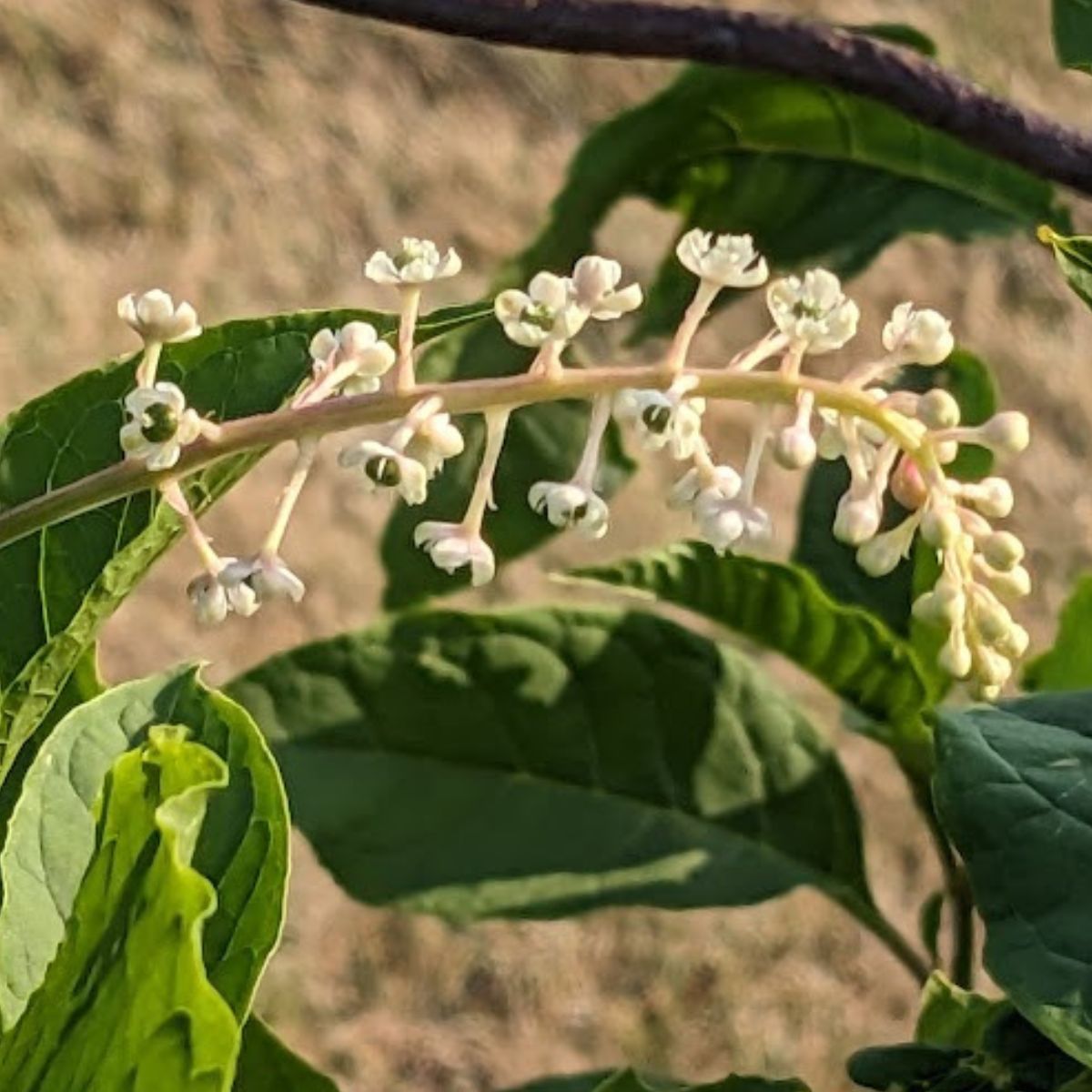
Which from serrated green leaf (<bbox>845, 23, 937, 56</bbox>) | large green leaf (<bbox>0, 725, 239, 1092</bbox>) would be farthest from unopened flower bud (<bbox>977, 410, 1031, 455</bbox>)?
serrated green leaf (<bbox>845, 23, 937, 56</bbox>)

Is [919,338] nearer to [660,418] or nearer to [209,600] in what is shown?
[660,418]

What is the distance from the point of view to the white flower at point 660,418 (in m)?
0.44

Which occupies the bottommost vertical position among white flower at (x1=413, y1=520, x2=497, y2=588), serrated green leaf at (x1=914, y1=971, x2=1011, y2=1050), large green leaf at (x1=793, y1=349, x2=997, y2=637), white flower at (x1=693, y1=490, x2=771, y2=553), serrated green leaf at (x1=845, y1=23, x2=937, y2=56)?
large green leaf at (x1=793, y1=349, x2=997, y2=637)

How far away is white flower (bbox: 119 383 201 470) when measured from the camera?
43 cm

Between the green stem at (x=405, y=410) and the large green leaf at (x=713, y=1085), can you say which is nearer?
the green stem at (x=405, y=410)

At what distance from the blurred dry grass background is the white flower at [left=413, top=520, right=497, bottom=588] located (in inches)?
48.9

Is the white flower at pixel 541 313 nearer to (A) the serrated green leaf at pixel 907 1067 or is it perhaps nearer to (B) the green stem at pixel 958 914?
(A) the serrated green leaf at pixel 907 1067

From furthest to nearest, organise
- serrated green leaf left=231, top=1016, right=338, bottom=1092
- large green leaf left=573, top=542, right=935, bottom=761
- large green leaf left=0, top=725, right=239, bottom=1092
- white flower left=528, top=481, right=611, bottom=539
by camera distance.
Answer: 1. large green leaf left=573, top=542, right=935, bottom=761
2. serrated green leaf left=231, top=1016, right=338, bottom=1092
3. white flower left=528, top=481, right=611, bottom=539
4. large green leaf left=0, top=725, right=239, bottom=1092

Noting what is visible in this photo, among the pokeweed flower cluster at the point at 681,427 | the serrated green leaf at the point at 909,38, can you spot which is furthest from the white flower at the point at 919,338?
the serrated green leaf at the point at 909,38

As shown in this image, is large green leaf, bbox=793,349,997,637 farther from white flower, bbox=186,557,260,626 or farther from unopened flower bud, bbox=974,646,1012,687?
white flower, bbox=186,557,260,626

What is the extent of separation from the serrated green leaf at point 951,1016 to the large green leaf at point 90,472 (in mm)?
286

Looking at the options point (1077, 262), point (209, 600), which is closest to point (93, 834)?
point (209, 600)

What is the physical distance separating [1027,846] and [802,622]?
0.26m

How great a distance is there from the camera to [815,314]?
0.47 m
